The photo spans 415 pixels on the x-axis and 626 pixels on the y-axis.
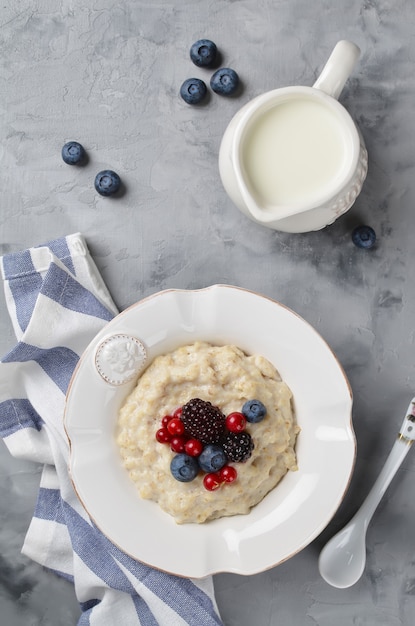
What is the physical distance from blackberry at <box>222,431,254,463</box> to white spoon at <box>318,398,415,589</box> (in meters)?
0.51

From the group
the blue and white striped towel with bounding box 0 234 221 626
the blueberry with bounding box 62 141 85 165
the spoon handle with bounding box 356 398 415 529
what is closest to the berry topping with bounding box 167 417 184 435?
the blue and white striped towel with bounding box 0 234 221 626

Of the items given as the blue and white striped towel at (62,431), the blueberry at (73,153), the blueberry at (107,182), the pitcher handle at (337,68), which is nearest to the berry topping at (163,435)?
the blue and white striped towel at (62,431)

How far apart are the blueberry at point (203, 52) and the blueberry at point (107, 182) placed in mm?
413

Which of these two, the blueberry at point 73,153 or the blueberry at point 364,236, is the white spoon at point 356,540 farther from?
the blueberry at point 73,153

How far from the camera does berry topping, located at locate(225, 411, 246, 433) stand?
1793 mm

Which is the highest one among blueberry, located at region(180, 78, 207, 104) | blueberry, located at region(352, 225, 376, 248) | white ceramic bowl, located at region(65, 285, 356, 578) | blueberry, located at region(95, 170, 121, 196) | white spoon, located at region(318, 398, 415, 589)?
blueberry, located at region(180, 78, 207, 104)

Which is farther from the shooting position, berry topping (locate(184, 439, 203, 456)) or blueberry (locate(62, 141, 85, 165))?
blueberry (locate(62, 141, 85, 165))

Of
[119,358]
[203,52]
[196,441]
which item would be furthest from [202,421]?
[203,52]

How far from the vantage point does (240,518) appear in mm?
1944

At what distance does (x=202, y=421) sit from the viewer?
178 cm

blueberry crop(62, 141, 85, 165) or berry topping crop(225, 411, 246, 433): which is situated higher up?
blueberry crop(62, 141, 85, 165)

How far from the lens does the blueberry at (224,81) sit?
82.5 inches

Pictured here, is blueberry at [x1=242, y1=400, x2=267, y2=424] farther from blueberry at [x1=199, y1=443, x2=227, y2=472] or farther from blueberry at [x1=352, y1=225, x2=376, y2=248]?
blueberry at [x1=352, y1=225, x2=376, y2=248]

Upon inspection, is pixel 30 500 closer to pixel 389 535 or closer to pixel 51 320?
pixel 51 320
